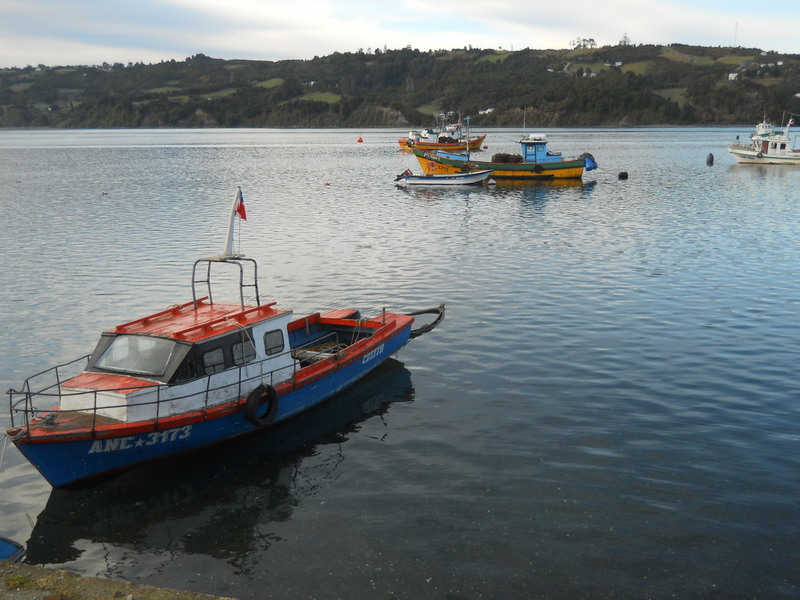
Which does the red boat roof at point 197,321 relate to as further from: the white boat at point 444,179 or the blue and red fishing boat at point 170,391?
the white boat at point 444,179

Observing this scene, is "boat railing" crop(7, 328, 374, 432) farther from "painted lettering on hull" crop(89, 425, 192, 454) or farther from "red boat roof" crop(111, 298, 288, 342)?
"red boat roof" crop(111, 298, 288, 342)

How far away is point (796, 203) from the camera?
197ft

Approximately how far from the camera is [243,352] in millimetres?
17094

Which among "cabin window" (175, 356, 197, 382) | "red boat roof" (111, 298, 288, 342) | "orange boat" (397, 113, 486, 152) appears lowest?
"cabin window" (175, 356, 197, 382)

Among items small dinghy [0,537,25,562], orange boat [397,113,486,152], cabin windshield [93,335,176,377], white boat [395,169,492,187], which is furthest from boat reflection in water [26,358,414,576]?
orange boat [397,113,486,152]

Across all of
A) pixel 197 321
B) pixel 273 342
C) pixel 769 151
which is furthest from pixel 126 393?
pixel 769 151

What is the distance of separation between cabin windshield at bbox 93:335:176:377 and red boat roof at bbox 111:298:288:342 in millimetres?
200

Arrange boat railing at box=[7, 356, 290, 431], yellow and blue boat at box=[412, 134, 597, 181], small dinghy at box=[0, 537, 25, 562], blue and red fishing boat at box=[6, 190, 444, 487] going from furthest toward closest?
1. yellow and blue boat at box=[412, 134, 597, 181]
2. boat railing at box=[7, 356, 290, 431]
3. blue and red fishing boat at box=[6, 190, 444, 487]
4. small dinghy at box=[0, 537, 25, 562]

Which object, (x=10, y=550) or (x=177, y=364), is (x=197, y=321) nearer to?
(x=177, y=364)

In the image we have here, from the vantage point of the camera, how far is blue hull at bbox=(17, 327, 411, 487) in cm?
1382

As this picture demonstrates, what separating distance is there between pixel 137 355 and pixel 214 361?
177 cm

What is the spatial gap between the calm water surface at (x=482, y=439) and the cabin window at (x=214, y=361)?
2.18 m

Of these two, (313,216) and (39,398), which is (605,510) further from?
(313,216)

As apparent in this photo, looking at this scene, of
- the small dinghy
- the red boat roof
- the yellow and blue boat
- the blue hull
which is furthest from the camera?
the yellow and blue boat
